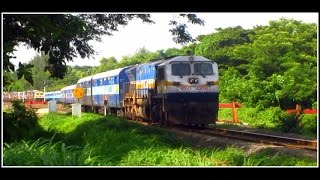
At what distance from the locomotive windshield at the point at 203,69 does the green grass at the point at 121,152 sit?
7.87 ft

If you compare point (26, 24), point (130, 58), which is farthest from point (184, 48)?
point (26, 24)

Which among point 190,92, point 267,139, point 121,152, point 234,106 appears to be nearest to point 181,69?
point 190,92

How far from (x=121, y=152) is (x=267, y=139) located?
422cm

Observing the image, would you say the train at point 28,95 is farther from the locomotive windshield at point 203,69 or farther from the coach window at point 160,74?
the coach window at point 160,74

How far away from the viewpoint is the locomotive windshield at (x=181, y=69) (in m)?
15.8

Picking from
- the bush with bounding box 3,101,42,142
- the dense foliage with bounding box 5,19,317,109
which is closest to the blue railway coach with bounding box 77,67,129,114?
the dense foliage with bounding box 5,19,317,109

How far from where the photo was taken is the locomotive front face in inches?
607

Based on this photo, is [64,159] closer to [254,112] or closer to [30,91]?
[30,91]

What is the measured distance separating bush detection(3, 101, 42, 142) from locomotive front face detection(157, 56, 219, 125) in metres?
5.75

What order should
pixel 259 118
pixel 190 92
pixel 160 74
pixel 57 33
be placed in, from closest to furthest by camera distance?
1. pixel 57 33
2. pixel 259 118
3. pixel 190 92
4. pixel 160 74

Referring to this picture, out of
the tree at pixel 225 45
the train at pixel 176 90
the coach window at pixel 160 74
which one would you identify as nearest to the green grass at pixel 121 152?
the train at pixel 176 90

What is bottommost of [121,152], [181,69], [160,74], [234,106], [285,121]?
[121,152]

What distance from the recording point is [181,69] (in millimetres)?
16109

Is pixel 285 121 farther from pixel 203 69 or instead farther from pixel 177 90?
pixel 177 90
